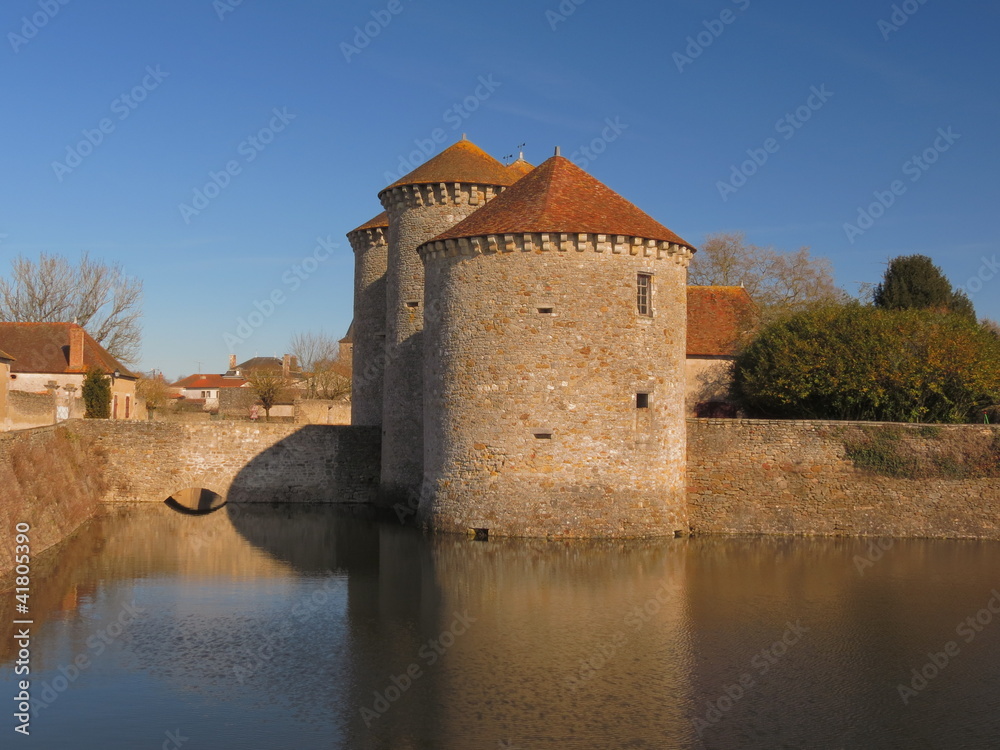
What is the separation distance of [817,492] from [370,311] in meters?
13.2

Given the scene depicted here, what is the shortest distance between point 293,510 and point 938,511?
15.4m

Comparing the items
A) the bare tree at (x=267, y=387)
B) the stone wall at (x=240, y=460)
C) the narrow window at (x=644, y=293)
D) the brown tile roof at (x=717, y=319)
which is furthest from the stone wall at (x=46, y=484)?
the bare tree at (x=267, y=387)

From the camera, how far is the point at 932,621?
12914 mm

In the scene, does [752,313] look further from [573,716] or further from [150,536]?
[573,716]

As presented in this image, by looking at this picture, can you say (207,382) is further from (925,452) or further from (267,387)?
(925,452)

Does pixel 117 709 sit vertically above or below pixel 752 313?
below

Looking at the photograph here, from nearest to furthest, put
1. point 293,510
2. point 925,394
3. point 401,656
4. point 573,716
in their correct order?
point 573,716 → point 401,656 → point 925,394 → point 293,510

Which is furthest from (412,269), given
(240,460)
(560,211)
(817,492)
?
(817,492)

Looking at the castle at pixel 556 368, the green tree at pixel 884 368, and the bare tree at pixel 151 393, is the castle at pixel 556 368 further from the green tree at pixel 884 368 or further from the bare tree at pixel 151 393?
the bare tree at pixel 151 393

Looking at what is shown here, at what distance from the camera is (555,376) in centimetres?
1839

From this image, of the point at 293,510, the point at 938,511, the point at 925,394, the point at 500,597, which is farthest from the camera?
the point at 293,510

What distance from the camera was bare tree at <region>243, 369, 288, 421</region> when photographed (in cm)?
4962

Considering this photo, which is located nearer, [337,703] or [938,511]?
[337,703]

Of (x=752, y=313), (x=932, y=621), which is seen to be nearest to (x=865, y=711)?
(x=932, y=621)
